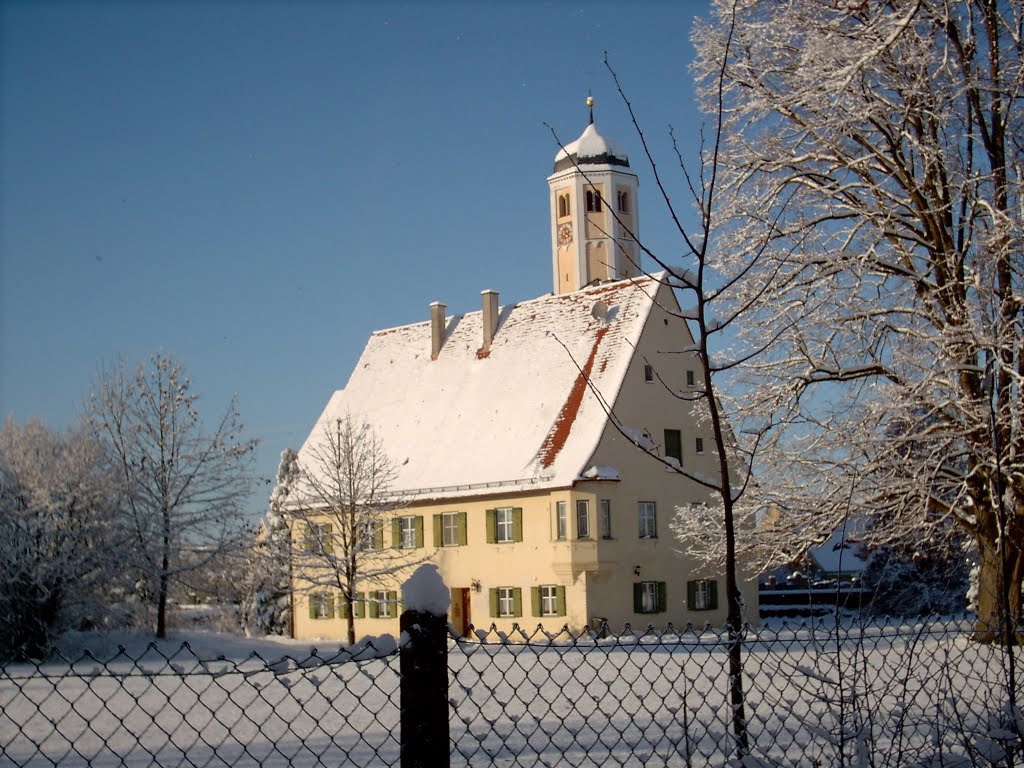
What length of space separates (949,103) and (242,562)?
78.0ft

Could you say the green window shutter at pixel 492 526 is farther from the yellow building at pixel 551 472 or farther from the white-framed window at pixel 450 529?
the white-framed window at pixel 450 529

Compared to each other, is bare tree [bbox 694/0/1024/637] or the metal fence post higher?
bare tree [bbox 694/0/1024/637]

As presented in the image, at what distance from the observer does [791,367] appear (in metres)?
17.8

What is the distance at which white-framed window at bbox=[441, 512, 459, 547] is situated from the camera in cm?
3644

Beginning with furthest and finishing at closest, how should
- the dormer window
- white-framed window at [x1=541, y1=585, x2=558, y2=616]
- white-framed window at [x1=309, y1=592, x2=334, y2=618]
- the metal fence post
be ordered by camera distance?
the dormer window < white-framed window at [x1=309, y1=592, x2=334, y2=618] < white-framed window at [x1=541, y1=585, x2=558, y2=616] < the metal fence post

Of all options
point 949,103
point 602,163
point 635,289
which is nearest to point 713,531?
point 949,103

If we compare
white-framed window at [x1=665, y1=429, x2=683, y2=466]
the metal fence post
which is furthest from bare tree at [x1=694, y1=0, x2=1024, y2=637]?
white-framed window at [x1=665, y1=429, x2=683, y2=466]

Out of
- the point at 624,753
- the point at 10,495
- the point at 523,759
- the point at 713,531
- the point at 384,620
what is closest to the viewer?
the point at 523,759

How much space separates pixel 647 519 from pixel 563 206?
36.6 metres

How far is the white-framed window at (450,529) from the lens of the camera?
36.4 metres

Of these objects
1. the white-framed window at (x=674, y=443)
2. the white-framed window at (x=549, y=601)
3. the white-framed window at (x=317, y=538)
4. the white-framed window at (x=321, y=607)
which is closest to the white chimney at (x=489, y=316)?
the white-framed window at (x=674, y=443)

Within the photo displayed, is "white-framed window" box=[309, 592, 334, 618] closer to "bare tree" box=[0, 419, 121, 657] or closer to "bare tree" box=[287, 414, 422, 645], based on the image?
"bare tree" box=[287, 414, 422, 645]

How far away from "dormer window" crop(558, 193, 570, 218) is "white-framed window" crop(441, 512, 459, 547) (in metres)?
34.5

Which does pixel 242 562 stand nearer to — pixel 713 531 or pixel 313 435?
pixel 313 435
